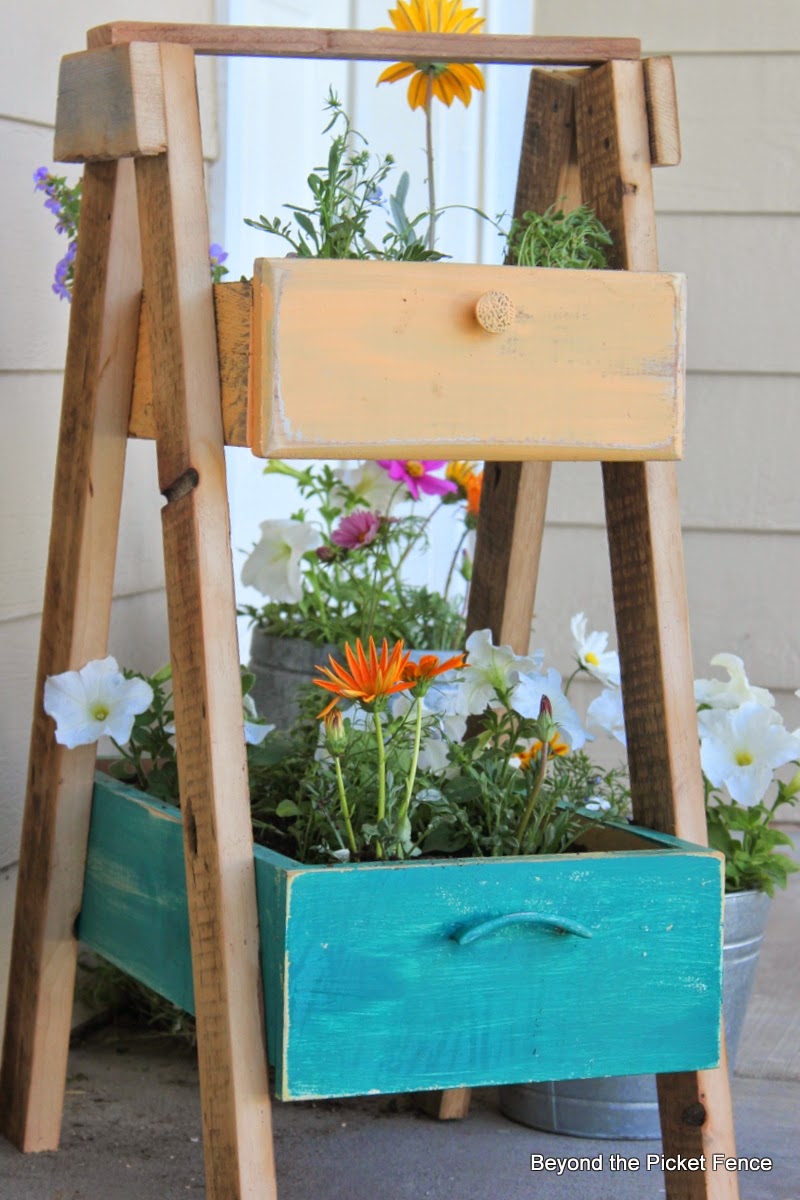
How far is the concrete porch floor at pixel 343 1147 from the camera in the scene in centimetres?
152

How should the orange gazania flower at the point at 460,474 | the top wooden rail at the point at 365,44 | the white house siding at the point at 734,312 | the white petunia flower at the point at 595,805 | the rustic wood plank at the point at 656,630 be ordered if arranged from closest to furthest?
1. the top wooden rail at the point at 365,44
2. the rustic wood plank at the point at 656,630
3. the white petunia flower at the point at 595,805
4. the orange gazania flower at the point at 460,474
5. the white house siding at the point at 734,312

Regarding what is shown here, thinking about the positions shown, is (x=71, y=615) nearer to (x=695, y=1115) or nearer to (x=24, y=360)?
(x=24, y=360)

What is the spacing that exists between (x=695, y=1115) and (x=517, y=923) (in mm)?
279

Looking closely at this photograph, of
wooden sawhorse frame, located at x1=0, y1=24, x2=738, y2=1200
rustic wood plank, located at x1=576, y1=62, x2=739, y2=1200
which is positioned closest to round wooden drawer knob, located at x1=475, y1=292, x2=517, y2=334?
wooden sawhorse frame, located at x1=0, y1=24, x2=738, y2=1200

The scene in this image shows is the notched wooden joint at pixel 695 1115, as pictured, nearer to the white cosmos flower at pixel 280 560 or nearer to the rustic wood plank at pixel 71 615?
the rustic wood plank at pixel 71 615

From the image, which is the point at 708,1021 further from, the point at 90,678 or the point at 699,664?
the point at 699,664

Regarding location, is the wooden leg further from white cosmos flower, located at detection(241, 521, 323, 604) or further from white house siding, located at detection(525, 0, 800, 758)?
white house siding, located at detection(525, 0, 800, 758)

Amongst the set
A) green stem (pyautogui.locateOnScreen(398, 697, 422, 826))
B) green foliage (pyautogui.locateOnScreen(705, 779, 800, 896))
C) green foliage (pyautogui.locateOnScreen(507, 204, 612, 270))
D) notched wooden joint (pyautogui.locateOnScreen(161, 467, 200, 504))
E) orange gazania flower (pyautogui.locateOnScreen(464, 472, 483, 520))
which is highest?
green foliage (pyautogui.locateOnScreen(507, 204, 612, 270))

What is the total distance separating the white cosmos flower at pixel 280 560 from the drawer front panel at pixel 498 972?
0.68 m

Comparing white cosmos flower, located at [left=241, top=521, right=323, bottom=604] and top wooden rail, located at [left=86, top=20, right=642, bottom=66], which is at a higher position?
top wooden rail, located at [left=86, top=20, right=642, bottom=66]

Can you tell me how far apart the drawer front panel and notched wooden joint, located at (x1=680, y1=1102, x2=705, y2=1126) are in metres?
0.07

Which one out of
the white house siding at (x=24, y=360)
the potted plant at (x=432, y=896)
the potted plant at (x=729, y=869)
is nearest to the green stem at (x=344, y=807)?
the potted plant at (x=432, y=896)

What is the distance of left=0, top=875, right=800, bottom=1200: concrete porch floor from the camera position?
4.99ft

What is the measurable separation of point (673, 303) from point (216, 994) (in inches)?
25.9
